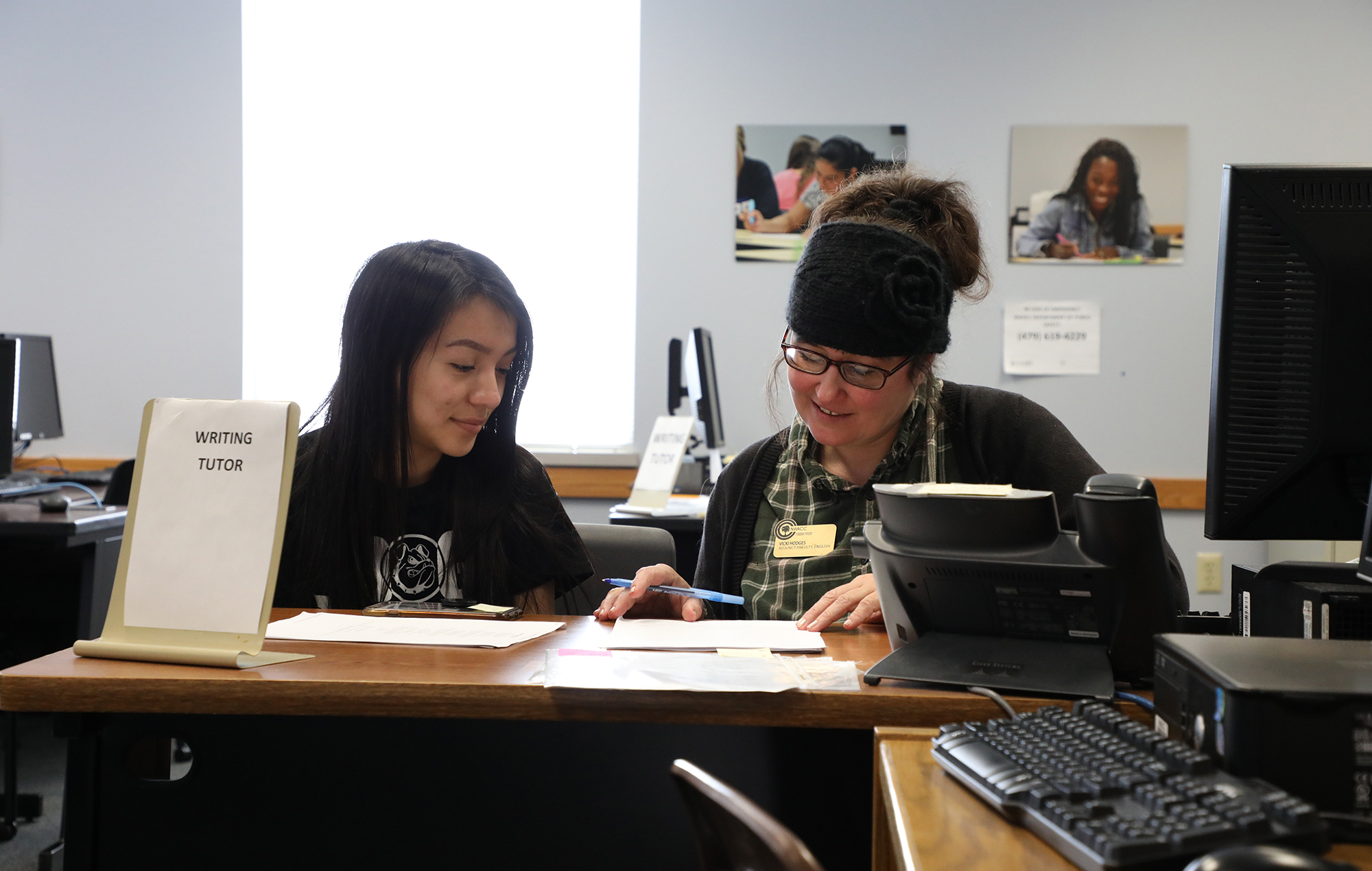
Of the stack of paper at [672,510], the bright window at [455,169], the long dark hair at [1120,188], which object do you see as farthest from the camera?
the bright window at [455,169]

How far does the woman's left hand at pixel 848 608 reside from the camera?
114 cm

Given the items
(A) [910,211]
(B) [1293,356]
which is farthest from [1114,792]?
(A) [910,211]

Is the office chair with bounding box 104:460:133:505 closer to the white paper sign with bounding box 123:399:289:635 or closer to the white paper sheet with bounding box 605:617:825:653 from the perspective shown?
the white paper sign with bounding box 123:399:289:635

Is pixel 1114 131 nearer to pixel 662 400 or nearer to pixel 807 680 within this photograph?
pixel 662 400

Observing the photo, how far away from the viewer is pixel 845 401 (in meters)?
1.38

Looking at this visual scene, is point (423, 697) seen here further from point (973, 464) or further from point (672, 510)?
point (672, 510)

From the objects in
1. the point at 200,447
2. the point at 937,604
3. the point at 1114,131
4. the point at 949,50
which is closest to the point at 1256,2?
the point at 1114,131

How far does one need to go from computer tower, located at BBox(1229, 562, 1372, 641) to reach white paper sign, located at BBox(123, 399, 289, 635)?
3.15ft

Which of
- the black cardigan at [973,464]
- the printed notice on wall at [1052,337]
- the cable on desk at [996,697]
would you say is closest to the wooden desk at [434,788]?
the cable on desk at [996,697]

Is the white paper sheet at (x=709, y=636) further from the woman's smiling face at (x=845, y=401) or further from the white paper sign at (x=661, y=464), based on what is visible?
the white paper sign at (x=661, y=464)

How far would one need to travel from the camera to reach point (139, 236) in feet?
12.0

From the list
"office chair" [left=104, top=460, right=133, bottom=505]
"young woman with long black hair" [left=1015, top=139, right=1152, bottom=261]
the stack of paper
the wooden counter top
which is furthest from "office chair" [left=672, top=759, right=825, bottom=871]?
"young woman with long black hair" [left=1015, top=139, right=1152, bottom=261]

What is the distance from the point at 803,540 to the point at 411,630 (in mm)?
593

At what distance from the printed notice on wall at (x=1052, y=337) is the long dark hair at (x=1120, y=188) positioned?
26 cm
